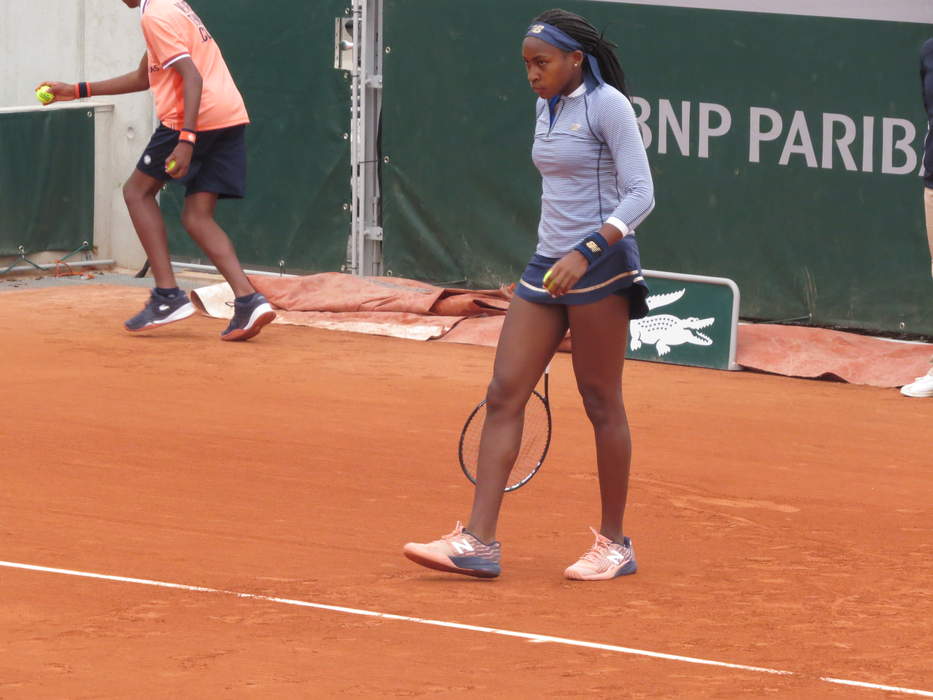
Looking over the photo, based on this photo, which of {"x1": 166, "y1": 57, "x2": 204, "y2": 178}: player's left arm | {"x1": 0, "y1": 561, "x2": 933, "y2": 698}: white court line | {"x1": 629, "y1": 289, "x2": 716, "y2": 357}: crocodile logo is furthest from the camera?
{"x1": 629, "y1": 289, "x2": 716, "y2": 357}: crocodile logo

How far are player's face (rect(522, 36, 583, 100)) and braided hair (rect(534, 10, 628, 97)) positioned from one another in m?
0.06

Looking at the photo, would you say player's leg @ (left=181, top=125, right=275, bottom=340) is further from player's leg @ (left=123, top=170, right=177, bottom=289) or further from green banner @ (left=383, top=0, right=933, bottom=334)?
green banner @ (left=383, top=0, right=933, bottom=334)

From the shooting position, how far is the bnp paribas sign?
10055mm

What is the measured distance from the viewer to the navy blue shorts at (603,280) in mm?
5586

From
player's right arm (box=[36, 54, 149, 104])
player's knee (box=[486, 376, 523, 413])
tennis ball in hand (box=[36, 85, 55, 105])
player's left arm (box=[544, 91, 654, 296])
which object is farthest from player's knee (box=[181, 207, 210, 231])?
player's left arm (box=[544, 91, 654, 296])

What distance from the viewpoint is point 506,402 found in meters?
5.67

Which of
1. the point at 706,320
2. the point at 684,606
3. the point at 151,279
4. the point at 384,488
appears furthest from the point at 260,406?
the point at 151,279

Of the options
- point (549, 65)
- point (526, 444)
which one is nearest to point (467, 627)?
point (526, 444)

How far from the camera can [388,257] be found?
488 inches

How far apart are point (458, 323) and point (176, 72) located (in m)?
2.25

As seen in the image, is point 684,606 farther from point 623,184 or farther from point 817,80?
point 817,80

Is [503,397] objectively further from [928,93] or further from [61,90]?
[61,90]

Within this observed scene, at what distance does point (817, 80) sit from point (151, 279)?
16.4ft

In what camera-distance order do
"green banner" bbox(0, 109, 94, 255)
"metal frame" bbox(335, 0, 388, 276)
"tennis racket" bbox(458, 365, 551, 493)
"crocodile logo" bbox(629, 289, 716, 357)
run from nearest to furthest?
"tennis racket" bbox(458, 365, 551, 493), "crocodile logo" bbox(629, 289, 716, 357), "metal frame" bbox(335, 0, 388, 276), "green banner" bbox(0, 109, 94, 255)
